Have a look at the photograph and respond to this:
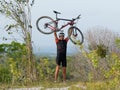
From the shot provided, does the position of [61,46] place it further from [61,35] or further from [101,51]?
[101,51]

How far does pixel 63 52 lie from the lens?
14.9 meters

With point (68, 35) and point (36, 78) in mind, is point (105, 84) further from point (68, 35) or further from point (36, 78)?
point (36, 78)

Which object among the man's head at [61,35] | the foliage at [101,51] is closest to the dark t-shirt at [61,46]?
the man's head at [61,35]

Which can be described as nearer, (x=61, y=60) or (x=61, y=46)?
(x=61, y=46)

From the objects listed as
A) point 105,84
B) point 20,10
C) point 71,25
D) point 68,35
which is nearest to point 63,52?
point 68,35

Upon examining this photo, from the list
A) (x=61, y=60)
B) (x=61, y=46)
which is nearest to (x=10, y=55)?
(x=61, y=60)

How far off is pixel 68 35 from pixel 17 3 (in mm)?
3180

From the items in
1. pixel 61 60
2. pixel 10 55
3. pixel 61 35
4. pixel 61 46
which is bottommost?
pixel 10 55

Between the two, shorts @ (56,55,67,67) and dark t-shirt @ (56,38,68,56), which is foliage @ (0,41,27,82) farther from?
dark t-shirt @ (56,38,68,56)

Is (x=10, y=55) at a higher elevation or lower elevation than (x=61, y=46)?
lower

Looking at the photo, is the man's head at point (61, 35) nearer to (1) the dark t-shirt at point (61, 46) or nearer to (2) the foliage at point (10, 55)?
(1) the dark t-shirt at point (61, 46)

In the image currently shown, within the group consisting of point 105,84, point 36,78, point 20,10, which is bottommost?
point 36,78

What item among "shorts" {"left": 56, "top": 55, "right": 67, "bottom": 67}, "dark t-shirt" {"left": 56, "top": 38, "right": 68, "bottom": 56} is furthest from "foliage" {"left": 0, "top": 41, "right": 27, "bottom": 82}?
"dark t-shirt" {"left": 56, "top": 38, "right": 68, "bottom": 56}

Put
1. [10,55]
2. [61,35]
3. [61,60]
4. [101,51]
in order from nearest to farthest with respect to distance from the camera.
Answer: [101,51]
[61,35]
[61,60]
[10,55]
